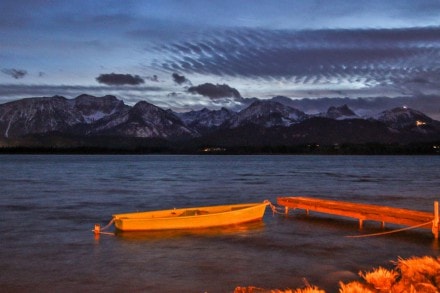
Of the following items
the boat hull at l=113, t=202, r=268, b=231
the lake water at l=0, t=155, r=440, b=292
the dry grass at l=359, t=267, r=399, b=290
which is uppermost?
the dry grass at l=359, t=267, r=399, b=290

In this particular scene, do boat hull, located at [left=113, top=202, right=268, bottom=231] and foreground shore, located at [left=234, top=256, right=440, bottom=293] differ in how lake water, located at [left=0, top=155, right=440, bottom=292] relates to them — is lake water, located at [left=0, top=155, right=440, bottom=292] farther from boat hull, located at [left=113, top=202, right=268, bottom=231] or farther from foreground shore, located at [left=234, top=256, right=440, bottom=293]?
foreground shore, located at [left=234, top=256, right=440, bottom=293]

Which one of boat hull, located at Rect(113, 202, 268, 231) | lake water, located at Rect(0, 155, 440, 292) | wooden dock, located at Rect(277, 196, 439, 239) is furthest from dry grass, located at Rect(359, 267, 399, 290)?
boat hull, located at Rect(113, 202, 268, 231)

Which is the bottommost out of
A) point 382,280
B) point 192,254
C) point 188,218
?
point 192,254

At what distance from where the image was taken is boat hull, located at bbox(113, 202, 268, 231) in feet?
75.2

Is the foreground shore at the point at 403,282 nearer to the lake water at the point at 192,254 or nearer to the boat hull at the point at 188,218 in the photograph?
the lake water at the point at 192,254

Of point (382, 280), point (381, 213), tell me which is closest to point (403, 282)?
point (382, 280)

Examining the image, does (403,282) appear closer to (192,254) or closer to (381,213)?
(192,254)

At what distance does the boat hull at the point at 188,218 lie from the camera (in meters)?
22.9

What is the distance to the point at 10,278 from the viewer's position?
1545cm

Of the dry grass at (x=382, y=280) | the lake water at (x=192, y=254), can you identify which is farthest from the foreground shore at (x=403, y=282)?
the lake water at (x=192, y=254)

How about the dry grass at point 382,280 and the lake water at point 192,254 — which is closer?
the dry grass at point 382,280

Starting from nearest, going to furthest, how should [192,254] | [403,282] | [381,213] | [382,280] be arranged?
[403,282], [382,280], [192,254], [381,213]

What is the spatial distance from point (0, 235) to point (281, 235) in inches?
523

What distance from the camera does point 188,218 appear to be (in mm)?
23562
